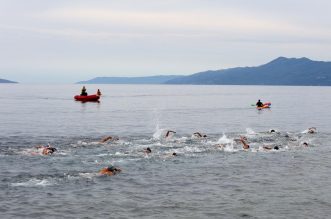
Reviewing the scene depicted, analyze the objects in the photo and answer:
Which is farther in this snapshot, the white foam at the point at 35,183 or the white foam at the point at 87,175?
the white foam at the point at 87,175

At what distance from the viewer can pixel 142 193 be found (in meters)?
30.0

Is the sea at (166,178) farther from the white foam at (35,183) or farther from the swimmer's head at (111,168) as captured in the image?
the swimmer's head at (111,168)

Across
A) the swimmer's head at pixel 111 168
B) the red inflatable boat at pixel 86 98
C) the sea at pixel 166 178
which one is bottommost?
the sea at pixel 166 178

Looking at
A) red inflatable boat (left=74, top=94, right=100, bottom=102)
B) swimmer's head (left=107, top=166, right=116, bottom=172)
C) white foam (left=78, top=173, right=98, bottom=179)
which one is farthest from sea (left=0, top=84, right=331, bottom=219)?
red inflatable boat (left=74, top=94, right=100, bottom=102)

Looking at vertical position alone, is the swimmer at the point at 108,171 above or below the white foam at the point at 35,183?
above

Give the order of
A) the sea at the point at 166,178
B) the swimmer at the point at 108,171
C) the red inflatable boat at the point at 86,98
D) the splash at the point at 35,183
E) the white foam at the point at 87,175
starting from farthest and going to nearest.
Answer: the red inflatable boat at the point at 86,98 < the swimmer at the point at 108,171 < the white foam at the point at 87,175 < the splash at the point at 35,183 < the sea at the point at 166,178

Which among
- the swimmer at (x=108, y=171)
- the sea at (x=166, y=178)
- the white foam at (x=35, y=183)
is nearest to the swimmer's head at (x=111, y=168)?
the swimmer at (x=108, y=171)

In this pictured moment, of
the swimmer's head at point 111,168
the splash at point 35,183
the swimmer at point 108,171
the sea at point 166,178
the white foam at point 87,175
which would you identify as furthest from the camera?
the swimmer's head at point 111,168

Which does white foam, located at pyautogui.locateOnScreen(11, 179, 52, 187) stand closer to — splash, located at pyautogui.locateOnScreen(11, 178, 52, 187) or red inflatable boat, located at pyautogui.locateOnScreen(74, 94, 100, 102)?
splash, located at pyautogui.locateOnScreen(11, 178, 52, 187)

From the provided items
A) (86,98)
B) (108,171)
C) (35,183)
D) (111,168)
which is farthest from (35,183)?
(86,98)

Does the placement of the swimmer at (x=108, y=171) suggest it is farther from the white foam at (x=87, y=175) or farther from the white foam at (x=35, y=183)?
the white foam at (x=35, y=183)

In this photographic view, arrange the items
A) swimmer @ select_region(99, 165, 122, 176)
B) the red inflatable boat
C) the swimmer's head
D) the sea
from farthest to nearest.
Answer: the red inflatable boat < the swimmer's head < swimmer @ select_region(99, 165, 122, 176) < the sea

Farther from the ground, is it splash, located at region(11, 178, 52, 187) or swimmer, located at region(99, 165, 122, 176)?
swimmer, located at region(99, 165, 122, 176)

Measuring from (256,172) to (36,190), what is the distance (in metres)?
17.3
